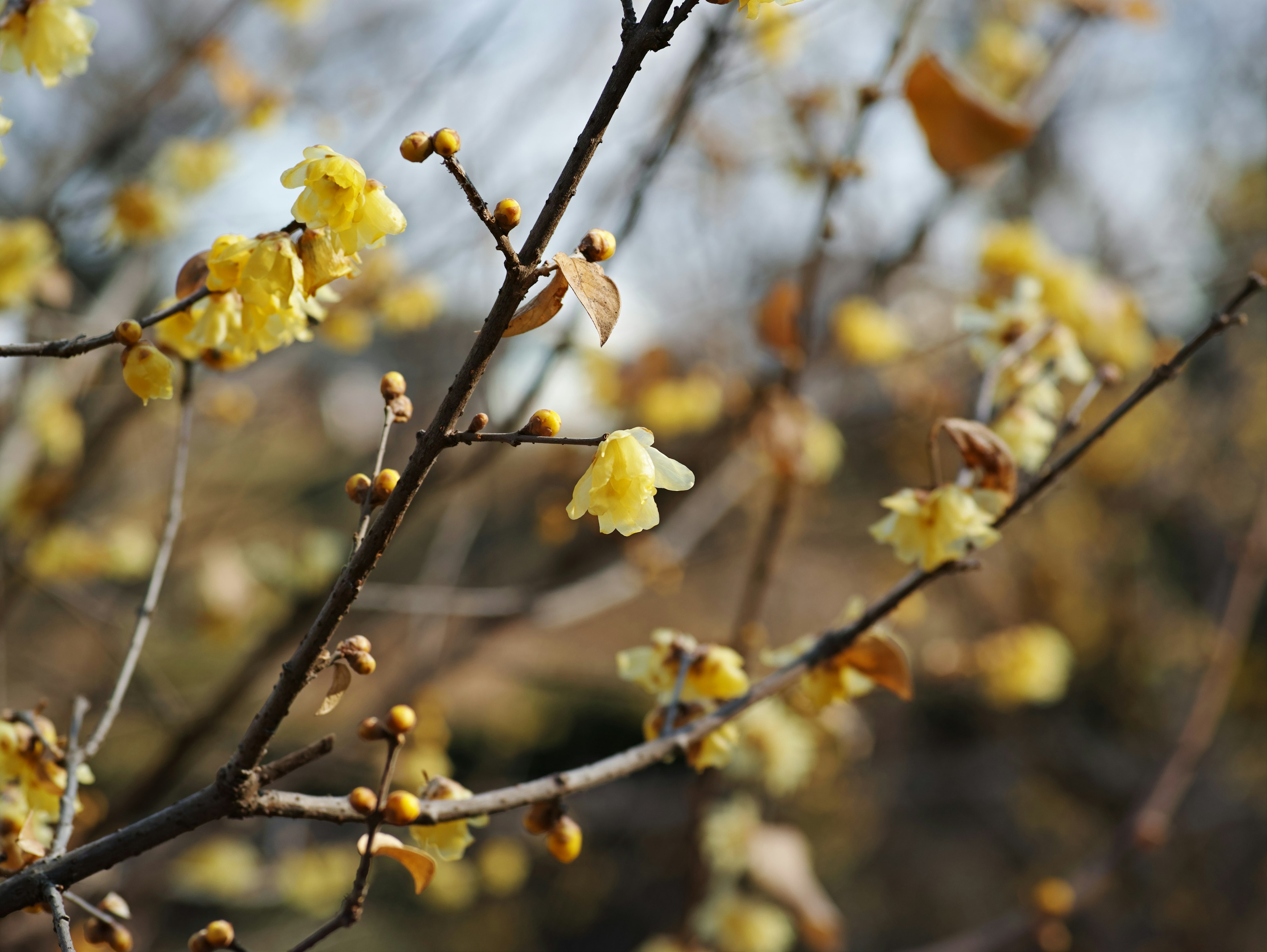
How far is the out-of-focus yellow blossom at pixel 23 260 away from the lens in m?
2.08

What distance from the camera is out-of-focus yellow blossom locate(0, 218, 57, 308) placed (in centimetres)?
208

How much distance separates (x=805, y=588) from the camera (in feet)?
29.8

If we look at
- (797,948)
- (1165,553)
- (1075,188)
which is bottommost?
(797,948)

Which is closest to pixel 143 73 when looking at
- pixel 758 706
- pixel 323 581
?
pixel 323 581

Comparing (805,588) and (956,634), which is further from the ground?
(805,588)

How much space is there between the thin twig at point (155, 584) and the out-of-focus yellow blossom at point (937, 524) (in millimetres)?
995

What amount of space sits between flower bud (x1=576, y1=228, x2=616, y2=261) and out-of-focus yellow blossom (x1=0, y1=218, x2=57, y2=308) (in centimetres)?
194

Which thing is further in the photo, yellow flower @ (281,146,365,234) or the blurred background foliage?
the blurred background foliage

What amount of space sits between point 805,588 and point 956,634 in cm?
181

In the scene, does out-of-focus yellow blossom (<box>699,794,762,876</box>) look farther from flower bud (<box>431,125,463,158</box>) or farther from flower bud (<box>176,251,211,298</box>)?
flower bud (<box>431,125,463,158</box>)

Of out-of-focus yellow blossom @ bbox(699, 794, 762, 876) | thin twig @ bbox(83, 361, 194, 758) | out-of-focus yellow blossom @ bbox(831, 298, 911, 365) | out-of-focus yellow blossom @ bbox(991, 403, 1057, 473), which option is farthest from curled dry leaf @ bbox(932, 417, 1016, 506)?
out-of-focus yellow blossom @ bbox(831, 298, 911, 365)

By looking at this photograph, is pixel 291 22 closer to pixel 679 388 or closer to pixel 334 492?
pixel 679 388

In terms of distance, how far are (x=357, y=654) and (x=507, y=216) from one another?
44 cm

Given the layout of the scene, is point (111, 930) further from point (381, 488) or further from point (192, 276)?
point (192, 276)
